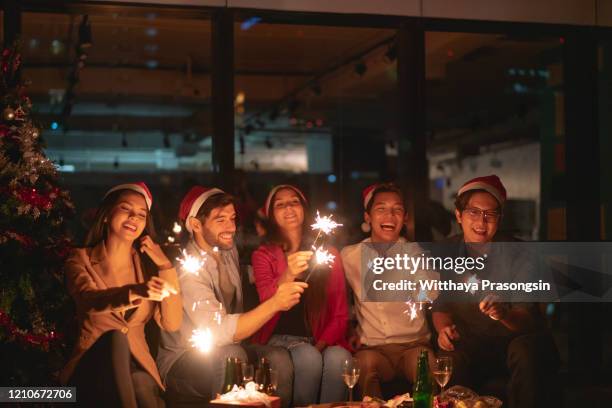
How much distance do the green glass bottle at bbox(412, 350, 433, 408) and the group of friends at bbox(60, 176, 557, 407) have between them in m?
0.59

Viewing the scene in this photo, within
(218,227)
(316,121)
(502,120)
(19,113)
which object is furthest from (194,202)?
(502,120)

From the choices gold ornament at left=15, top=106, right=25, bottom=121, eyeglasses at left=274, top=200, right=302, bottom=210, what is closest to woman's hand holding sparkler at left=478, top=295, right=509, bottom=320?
eyeglasses at left=274, top=200, right=302, bottom=210

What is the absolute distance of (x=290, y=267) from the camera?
4430mm

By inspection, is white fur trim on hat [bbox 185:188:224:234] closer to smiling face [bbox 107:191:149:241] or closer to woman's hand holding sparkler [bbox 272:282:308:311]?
smiling face [bbox 107:191:149:241]

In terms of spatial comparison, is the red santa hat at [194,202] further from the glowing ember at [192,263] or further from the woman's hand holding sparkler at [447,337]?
the woman's hand holding sparkler at [447,337]

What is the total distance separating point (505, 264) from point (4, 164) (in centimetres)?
293

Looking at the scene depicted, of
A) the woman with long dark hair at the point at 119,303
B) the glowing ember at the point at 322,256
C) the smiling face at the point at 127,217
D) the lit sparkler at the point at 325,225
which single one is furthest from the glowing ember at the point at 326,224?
the smiling face at the point at 127,217

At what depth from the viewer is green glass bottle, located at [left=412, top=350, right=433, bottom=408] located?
153 inches

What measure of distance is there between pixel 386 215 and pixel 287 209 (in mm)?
601

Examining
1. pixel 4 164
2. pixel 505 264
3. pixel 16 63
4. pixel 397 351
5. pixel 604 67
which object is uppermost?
pixel 604 67

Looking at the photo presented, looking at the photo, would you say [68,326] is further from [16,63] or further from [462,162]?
[462,162]

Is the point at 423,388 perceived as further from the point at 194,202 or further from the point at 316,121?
the point at 316,121

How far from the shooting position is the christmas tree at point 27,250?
4090 millimetres

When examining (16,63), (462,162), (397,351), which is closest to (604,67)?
(397,351)
